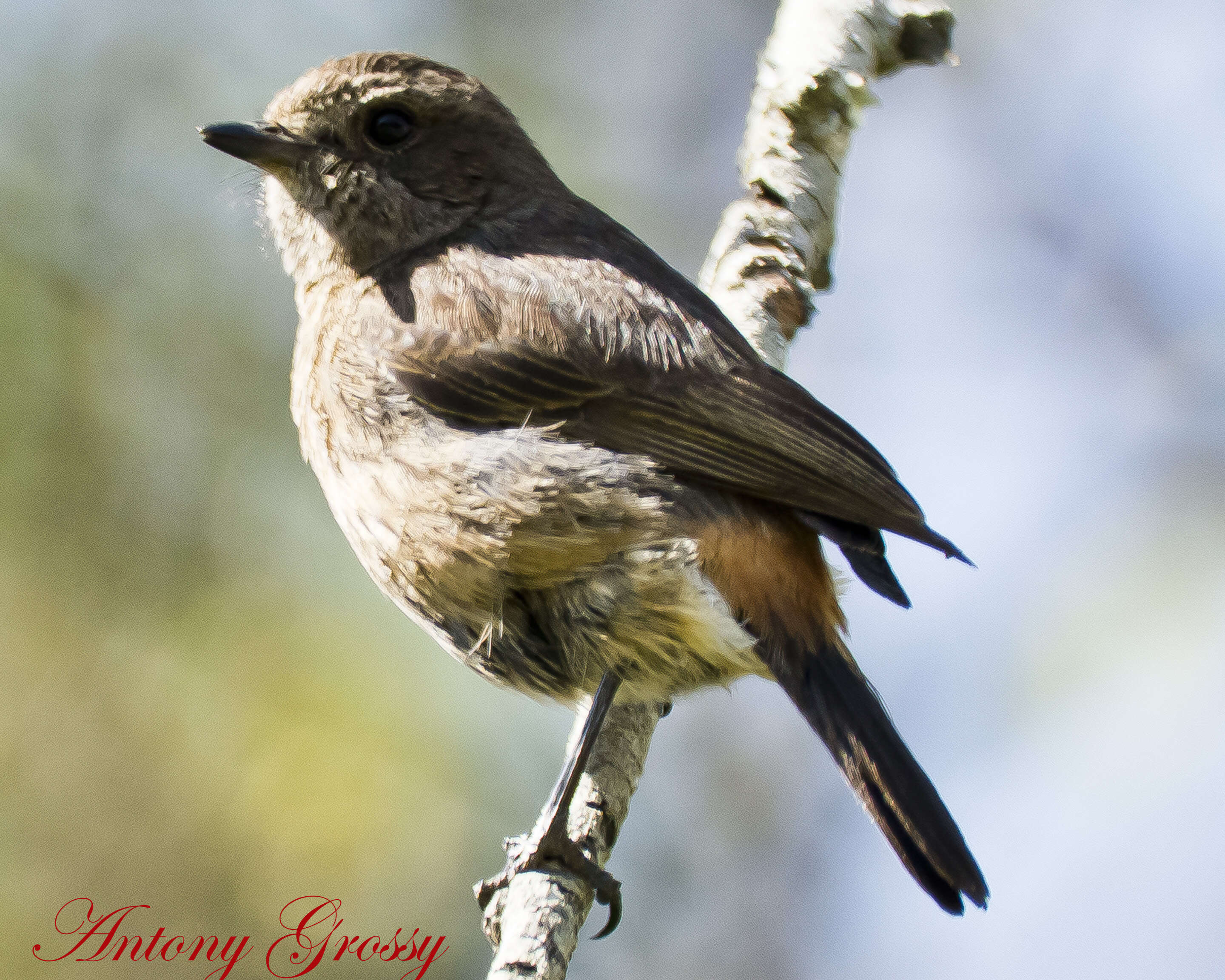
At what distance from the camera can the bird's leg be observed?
292 centimetres

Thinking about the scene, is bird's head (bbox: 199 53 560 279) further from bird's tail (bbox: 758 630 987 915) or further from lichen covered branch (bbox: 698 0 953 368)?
bird's tail (bbox: 758 630 987 915)

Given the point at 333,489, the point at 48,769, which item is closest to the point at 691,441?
the point at 333,489

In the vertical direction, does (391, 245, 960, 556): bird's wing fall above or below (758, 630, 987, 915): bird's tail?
above

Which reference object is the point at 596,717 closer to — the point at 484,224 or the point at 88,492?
the point at 484,224

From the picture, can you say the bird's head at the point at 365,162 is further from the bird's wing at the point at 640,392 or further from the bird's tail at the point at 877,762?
the bird's tail at the point at 877,762

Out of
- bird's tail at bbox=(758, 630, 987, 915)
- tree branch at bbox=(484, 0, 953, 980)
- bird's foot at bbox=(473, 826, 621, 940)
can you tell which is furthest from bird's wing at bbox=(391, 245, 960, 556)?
bird's foot at bbox=(473, 826, 621, 940)

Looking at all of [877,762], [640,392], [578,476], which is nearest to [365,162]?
[640,392]

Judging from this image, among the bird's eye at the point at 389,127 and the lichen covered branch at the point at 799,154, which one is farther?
the lichen covered branch at the point at 799,154

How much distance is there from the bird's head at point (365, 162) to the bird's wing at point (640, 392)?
0.40m

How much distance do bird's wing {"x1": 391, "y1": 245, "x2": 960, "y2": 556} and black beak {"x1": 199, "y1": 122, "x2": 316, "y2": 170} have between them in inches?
24.4

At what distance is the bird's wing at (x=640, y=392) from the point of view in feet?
10.00

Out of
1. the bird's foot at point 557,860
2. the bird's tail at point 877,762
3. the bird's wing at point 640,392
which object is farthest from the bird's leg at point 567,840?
the bird's wing at point 640,392

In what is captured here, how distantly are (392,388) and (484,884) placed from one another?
1304 mm
